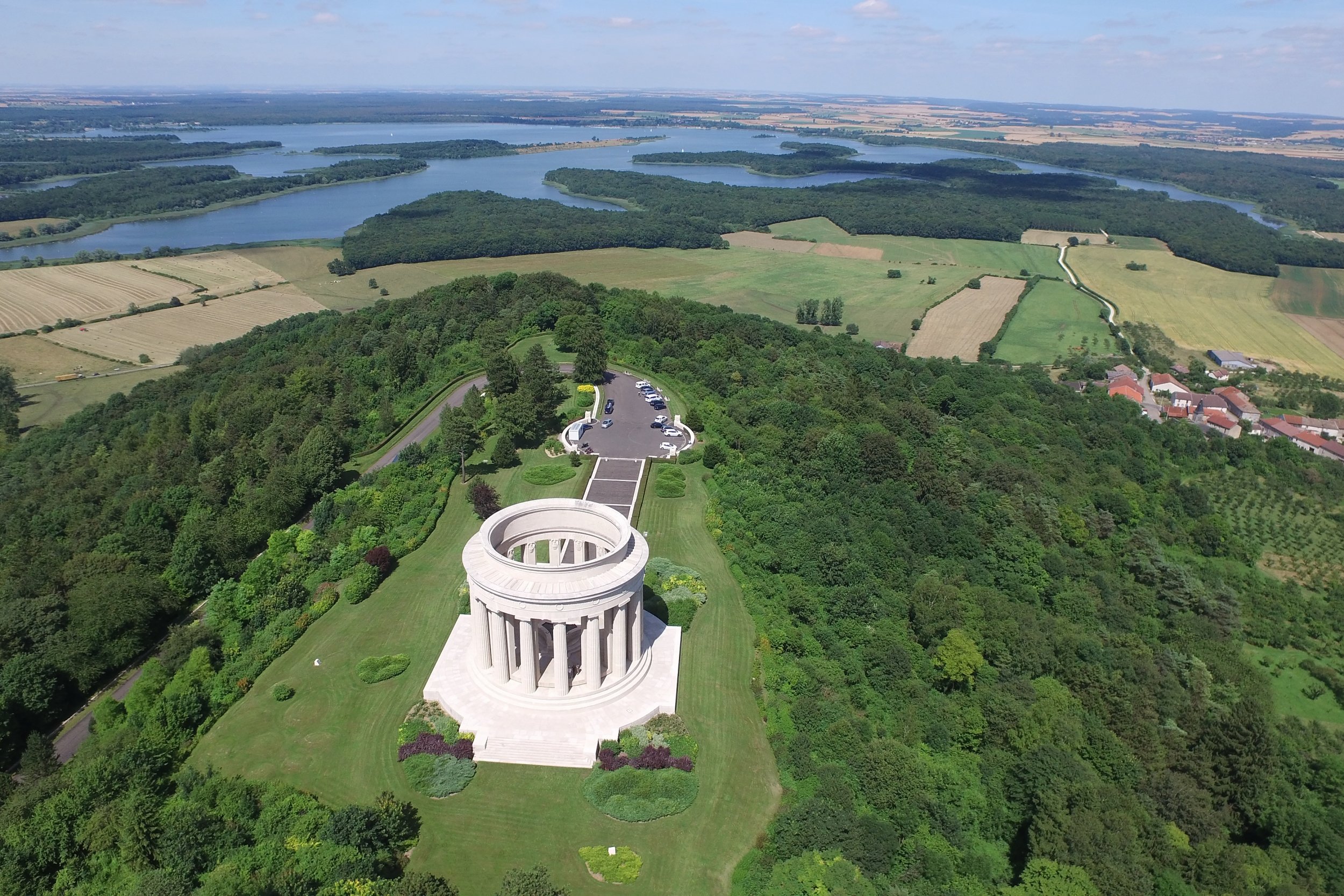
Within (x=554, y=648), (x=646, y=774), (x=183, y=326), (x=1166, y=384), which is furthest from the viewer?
(x=183, y=326)

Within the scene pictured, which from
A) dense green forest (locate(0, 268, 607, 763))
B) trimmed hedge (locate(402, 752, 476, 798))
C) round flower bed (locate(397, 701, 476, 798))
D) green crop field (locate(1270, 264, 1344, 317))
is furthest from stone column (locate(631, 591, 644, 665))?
green crop field (locate(1270, 264, 1344, 317))

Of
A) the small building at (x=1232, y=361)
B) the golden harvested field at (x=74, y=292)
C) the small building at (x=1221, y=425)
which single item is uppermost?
the golden harvested field at (x=74, y=292)

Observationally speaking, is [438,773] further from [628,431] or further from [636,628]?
[628,431]

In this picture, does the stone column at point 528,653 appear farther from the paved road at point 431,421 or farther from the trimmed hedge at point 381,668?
the paved road at point 431,421

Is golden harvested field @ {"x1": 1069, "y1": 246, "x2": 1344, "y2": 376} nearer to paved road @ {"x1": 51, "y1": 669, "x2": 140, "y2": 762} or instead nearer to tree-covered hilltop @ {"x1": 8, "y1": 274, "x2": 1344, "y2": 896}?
tree-covered hilltop @ {"x1": 8, "y1": 274, "x2": 1344, "y2": 896}

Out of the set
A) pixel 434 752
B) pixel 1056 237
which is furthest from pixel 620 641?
pixel 1056 237

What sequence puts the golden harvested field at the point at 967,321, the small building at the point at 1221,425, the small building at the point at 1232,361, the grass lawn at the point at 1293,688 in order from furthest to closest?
the golden harvested field at the point at 967,321, the small building at the point at 1232,361, the small building at the point at 1221,425, the grass lawn at the point at 1293,688

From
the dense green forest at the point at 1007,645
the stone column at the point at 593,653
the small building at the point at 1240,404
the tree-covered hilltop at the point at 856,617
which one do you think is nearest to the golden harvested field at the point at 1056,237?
the small building at the point at 1240,404
